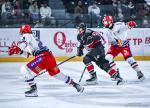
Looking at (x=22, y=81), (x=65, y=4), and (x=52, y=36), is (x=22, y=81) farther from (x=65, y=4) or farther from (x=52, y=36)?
(x=65, y=4)

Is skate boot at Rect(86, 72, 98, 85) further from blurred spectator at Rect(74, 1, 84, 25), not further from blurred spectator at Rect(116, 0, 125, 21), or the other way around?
blurred spectator at Rect(116, 0, 125, 21)

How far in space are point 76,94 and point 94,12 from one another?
247 inches

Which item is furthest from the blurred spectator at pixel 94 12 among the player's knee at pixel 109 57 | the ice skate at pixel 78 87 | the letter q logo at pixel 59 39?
the ice skate at pixel 78 87

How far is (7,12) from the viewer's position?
1398cm

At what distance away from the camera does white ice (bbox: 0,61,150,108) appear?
742 centimetres

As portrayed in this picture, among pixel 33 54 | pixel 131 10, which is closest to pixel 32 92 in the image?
pixel 33 54

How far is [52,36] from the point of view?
1386 centimetres

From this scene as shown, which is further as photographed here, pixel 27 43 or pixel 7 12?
pixel 7 12

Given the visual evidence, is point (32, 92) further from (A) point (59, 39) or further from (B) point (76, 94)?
(A) point (59, 39)

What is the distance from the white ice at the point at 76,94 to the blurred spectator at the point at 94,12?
3289 mm

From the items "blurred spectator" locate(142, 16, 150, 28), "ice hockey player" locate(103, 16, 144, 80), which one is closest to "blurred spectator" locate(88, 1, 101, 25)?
"blurred spectator" locate(142, 16, 150, 28)

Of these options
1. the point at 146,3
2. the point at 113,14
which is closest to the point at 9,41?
the point at 113,14

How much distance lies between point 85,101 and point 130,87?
172 cm

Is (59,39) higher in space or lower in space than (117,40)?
lower
